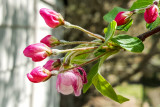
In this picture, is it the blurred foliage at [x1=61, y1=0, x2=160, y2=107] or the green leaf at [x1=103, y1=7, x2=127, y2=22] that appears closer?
the green leaf at [x1=103, y1=7, x2=127, y2=22]

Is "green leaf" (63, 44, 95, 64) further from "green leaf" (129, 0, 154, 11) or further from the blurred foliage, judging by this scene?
the blurred foliage

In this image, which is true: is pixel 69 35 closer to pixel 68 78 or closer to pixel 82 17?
pixel 82 17

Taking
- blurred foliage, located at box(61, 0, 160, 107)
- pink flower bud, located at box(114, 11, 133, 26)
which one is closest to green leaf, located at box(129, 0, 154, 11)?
pink flower bud, located at box(114, 11, 133, 26)

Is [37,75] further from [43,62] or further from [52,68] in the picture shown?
[43,62]

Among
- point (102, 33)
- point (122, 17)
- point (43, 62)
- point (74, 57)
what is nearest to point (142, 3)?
point (122, 17)

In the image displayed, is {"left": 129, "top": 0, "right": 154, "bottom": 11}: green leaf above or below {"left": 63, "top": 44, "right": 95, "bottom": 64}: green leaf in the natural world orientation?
above

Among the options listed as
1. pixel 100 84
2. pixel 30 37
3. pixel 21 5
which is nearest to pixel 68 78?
pixel 100 84

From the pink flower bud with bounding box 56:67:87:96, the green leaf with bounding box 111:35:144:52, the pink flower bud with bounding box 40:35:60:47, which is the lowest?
the pink flower bud with bounding box 56:67:87:96
